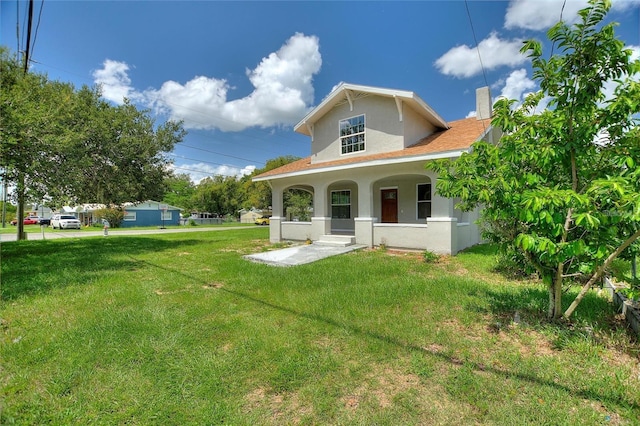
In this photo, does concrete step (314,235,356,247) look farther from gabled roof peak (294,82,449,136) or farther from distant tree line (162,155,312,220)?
distant tree line (162,155,312,220)

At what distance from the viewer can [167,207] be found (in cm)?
4456

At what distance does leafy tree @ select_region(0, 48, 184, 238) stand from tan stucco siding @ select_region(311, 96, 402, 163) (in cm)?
921

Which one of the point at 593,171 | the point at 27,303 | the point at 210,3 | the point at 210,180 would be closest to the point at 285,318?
the point at 593,171

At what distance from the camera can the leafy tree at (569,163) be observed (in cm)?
292

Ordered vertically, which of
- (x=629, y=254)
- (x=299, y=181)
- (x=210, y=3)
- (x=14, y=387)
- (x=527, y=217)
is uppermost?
(x=210, y=3)

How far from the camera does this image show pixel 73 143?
10.3 metres

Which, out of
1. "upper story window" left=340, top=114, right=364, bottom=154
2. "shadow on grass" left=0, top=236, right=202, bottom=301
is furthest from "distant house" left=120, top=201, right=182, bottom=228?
"upper story window" left=340, top=114, right=364, bottom=154

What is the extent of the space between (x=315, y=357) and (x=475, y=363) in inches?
67.0

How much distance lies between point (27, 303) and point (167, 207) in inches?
1708

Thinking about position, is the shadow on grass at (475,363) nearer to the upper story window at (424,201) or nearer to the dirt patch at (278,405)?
the dirt patch at (278,405)

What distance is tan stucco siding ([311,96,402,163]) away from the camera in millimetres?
11227

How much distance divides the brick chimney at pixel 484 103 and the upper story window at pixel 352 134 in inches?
216

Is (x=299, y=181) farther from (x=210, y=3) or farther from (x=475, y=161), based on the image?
(x=475, y=161)

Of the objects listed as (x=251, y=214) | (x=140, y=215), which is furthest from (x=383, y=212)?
(x=251, y=214)
